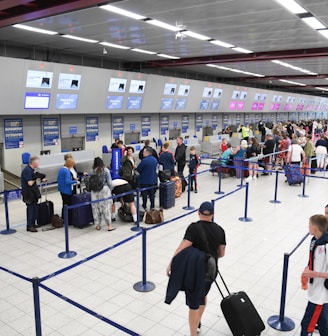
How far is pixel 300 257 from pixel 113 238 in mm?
3431

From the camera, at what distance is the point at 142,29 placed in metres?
8.10

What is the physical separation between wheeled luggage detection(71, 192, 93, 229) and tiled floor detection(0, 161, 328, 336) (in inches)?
8.0

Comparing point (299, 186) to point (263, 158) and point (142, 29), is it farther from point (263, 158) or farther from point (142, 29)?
point (142, 29)

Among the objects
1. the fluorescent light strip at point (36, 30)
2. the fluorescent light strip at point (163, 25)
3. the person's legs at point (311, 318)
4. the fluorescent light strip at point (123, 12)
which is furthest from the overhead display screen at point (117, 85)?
the person's legs at point (311, 318)

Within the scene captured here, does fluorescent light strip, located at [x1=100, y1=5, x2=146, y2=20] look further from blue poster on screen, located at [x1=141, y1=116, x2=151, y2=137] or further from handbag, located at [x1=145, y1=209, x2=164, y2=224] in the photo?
blue poster on screen, located at [x1=141, y1=116, x2=151, y2=137]

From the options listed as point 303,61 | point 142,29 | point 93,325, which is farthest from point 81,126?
point 93,325

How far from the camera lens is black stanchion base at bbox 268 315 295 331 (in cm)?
397

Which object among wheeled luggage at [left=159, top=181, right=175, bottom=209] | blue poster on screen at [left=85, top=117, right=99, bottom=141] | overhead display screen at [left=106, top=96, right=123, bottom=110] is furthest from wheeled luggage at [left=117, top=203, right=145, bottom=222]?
blue poster on screen at [left=85, top=117, right=99, bottom=141]

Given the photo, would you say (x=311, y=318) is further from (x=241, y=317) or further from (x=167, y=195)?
(x=167, y=195)

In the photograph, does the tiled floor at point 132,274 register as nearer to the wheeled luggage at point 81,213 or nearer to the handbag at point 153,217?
the wheeled luggage at point 81,213

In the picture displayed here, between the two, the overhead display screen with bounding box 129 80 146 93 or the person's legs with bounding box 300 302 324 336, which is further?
the overhead display screen with bounding box 129 80 146 93

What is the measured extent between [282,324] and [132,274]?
2254 millimetres

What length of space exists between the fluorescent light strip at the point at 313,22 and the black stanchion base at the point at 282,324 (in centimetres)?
572

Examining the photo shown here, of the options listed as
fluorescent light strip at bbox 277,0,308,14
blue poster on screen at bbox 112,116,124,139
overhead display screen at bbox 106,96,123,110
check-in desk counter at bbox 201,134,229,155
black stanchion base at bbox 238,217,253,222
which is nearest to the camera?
fluorescent light strip at bbox 277,0,308,14
